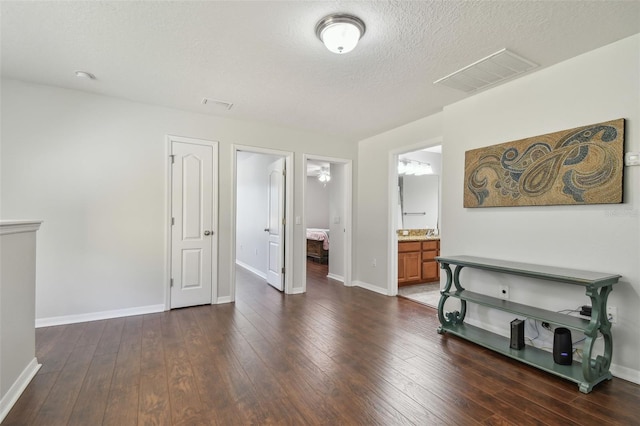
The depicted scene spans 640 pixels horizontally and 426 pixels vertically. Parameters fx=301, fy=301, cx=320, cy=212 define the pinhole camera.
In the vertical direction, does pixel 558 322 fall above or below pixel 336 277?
above

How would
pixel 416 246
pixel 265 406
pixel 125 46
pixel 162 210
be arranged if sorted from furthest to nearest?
pixel 416 246
pixel 162 210
pixel 125 46
pixel 265 406

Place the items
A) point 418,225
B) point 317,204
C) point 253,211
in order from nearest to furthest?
point 418,225
point 253,211
point 317,204

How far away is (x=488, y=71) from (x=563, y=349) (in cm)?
234

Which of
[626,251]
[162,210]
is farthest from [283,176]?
[626,251]

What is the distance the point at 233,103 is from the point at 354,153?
2.28 m

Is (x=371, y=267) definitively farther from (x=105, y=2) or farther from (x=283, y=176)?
(x=105, y=2)

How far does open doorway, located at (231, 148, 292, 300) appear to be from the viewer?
14.9 ft

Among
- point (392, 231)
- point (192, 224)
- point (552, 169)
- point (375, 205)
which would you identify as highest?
point (552, 169)

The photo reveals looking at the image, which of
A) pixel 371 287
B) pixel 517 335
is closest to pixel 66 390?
pixel 517 335

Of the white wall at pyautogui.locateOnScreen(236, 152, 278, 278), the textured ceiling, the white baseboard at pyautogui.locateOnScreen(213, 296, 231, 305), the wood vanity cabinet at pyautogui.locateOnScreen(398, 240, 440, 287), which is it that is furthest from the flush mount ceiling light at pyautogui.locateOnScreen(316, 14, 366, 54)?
the wood vanity cabinet at pyautogui.locateOnScreen(398, 240, 440, 287)

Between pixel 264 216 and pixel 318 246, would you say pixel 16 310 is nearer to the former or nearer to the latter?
pixel 264 216

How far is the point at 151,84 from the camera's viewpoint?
9.90ft

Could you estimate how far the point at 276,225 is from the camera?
4832mm

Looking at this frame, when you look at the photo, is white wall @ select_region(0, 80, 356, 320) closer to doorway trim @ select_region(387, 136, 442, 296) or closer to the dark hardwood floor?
the dark hardwood floor
